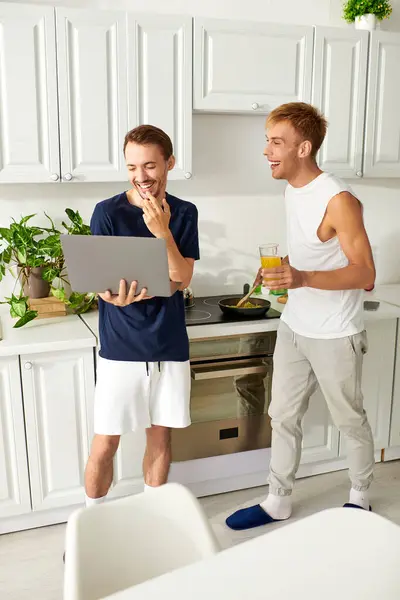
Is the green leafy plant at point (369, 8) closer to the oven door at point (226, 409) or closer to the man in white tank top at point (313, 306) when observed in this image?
the man in white tank top at point (313, 306)

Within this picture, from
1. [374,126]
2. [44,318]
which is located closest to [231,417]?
[44,318]

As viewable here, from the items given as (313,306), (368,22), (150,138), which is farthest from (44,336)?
(368,22)

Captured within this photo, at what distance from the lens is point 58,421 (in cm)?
237

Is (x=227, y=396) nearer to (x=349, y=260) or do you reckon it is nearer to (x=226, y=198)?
(x=349, y=260)

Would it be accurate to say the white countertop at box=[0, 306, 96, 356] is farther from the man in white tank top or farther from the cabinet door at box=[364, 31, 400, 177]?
the cabinet door at box=[364, 31, 400, 177]

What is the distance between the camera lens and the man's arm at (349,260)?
6.62 feet

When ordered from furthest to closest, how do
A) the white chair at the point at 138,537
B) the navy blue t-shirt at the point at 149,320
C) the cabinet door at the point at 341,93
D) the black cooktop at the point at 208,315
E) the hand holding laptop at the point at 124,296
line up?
1. the cabinet door at the point at 341,93
2. the black cooktop at the point at 208,315
3. the navy blue t-shirt at the point at 149,320
4. the hand holding laptop at the point at 124,296
5. the white chair at the point at 138,537

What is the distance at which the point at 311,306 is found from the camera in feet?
7.32

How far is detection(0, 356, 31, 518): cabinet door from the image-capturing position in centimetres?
228

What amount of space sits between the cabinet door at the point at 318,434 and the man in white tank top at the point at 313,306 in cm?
35

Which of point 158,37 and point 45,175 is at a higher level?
point 158,37

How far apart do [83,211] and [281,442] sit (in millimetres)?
1395

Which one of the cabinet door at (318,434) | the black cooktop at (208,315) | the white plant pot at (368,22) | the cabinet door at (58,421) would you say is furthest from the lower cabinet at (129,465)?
the white plant pot at (368,22)

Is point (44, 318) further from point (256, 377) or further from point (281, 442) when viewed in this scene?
point (281, 442)
